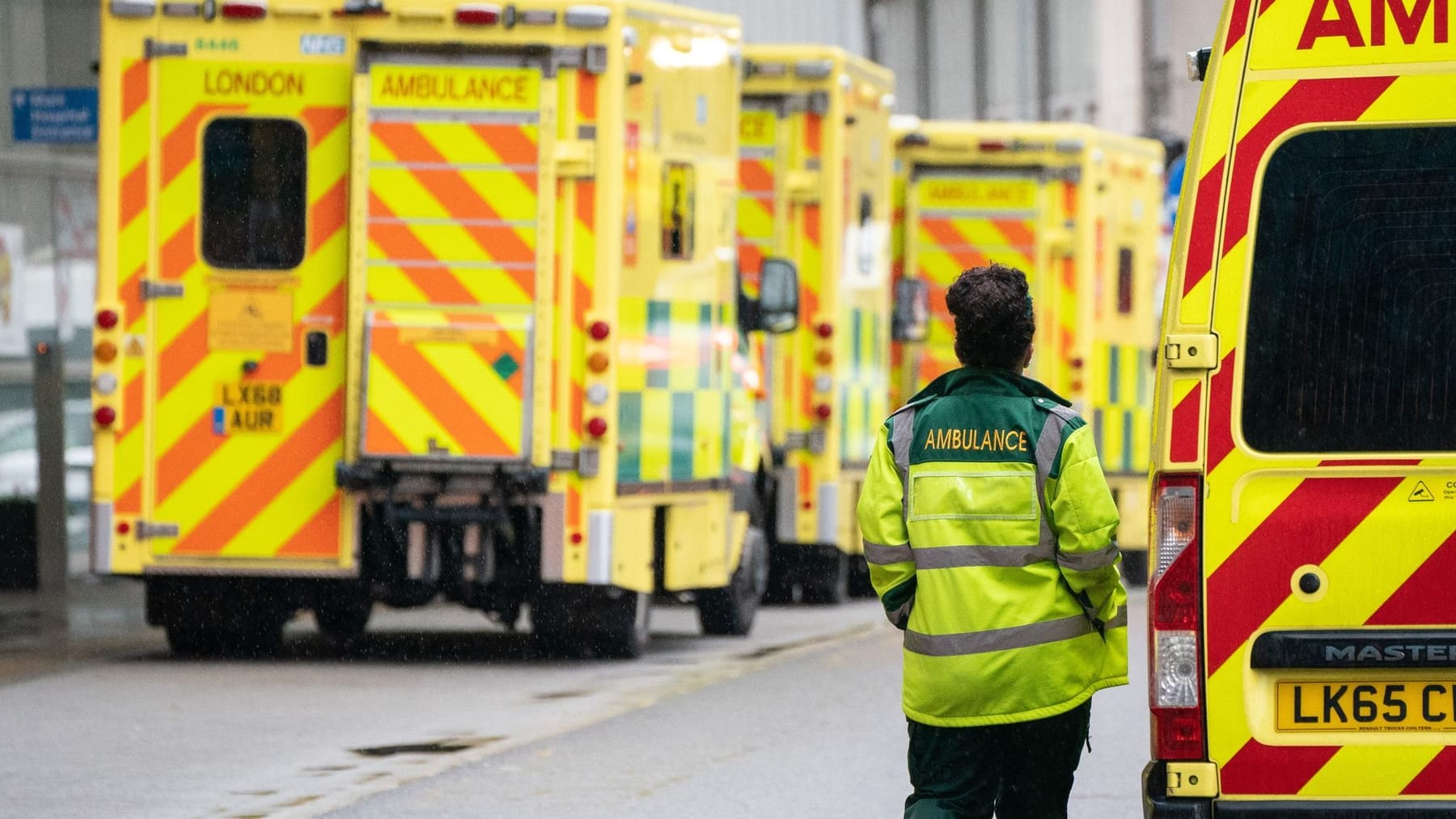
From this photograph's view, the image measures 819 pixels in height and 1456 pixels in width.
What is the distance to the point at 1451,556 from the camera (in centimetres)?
513

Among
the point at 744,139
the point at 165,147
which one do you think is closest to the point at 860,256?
the point at 744,139

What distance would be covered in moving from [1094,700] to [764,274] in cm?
373

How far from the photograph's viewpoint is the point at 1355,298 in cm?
511

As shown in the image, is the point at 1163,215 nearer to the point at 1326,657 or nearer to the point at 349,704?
the point at 349,704

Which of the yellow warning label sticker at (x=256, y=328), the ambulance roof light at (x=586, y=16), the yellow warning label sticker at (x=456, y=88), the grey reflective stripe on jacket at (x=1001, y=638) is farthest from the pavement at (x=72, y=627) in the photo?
the grey reflective stripe on jacket at (x=1001, y=638)

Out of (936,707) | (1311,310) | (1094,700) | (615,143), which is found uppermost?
(615,143)

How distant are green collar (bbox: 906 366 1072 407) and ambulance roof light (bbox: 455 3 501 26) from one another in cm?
700

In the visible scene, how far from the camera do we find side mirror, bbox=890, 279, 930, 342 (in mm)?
18328

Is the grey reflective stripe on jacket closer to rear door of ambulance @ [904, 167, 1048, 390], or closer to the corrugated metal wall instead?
rear door of ambulance @ [904, 167, 1048, 390]

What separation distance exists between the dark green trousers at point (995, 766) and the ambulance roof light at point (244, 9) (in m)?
7.73

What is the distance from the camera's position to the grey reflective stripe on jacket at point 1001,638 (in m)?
5.25

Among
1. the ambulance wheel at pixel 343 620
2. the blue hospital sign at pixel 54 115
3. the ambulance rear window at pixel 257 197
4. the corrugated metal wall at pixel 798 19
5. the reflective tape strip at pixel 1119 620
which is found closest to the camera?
the reflective tape strip at pixel 1119 620

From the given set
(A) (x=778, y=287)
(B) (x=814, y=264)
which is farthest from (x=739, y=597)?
(B) (x=814, y=264)

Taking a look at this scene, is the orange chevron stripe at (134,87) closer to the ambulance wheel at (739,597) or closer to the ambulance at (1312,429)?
the ambulance wheel at (739,597)
